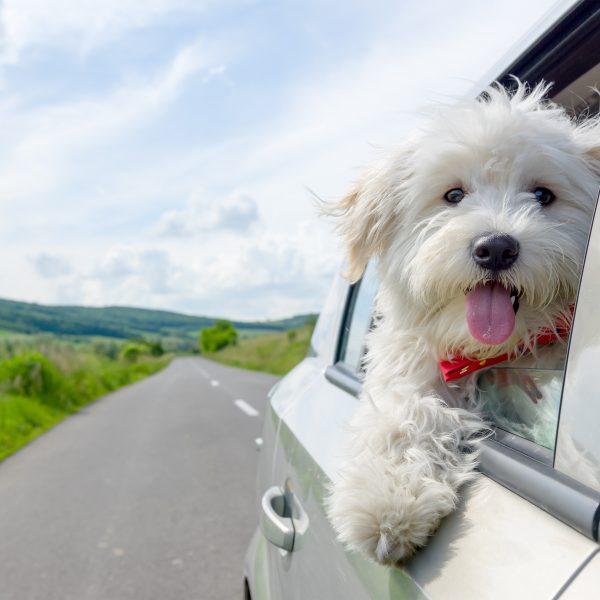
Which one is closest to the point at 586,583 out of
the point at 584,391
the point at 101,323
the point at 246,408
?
the point at 584,391

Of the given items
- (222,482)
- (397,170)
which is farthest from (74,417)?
(397,170)

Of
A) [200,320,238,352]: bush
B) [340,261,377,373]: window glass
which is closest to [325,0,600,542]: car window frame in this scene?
[340,261,377,373]: window glass

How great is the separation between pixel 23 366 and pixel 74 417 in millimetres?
1840

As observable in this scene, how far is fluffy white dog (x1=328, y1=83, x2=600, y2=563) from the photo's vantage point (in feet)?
4.96

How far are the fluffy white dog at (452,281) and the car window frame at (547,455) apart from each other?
66 millimetres

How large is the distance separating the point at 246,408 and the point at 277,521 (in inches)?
447

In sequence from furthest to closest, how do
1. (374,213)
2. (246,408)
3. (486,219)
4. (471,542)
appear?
1. (246,408)
2. (374,213)
3. (486,219)
4. (471,542)

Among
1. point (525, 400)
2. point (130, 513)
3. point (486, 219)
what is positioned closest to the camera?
point (525, 400)

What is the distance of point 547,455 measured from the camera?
1.28m

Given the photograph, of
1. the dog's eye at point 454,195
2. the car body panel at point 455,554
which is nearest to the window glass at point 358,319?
the car body panel at point 455,554

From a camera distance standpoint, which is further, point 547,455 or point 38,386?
point 38,386

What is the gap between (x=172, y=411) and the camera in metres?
14.2

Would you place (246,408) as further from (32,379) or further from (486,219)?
(486,219)

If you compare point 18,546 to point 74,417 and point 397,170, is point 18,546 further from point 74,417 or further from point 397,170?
point 74,417
